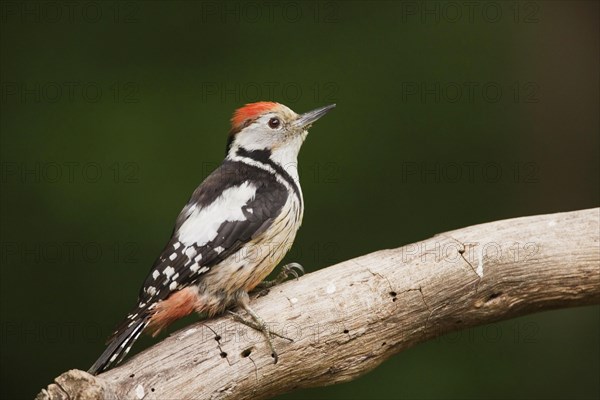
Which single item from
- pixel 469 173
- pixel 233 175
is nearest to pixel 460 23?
pixel 469 173

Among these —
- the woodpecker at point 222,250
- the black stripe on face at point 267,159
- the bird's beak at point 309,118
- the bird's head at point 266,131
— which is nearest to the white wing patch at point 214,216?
the woodpecker at point 222,250

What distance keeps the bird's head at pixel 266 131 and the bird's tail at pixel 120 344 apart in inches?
40.5

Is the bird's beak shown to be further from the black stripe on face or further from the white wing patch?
the white wing patch

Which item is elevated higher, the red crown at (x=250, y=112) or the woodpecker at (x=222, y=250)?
the red crown at (x=250, y=112)

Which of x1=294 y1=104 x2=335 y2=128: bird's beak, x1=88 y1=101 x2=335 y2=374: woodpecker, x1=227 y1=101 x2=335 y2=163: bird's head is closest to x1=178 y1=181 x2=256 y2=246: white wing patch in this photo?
x1=88 y1=101 x2=335 y2=374: woodpecker

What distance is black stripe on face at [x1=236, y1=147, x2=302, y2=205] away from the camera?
3600 millimetres

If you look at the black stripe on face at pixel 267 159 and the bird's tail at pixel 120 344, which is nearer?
the bird's tail at pixel 120 344

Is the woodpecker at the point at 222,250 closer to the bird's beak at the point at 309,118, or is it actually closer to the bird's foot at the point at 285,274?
the bird's foot at the point at 285,274

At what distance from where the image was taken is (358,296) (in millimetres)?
3191

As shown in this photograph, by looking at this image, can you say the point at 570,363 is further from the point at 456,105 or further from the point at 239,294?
the point at 239,294

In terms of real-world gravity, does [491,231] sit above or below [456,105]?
below

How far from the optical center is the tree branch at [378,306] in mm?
2900

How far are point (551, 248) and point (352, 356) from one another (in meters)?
0.97

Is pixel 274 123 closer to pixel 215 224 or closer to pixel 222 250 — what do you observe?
pixel 215 224
